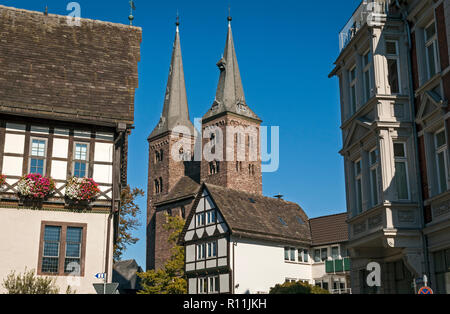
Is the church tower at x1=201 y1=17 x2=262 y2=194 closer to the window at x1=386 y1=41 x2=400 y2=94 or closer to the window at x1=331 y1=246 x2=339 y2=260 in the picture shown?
the window at x1=331 y1=246 x2=339 y2=260

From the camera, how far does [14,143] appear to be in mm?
21234

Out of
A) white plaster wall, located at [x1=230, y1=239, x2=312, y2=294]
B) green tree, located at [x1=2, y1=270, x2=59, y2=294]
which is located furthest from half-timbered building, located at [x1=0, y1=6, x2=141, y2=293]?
white plaster wall, located at [x1=230, y1=239, x2=312, y2=294]

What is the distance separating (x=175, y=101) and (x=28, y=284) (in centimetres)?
7389

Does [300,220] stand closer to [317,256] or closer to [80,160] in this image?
[317,256]

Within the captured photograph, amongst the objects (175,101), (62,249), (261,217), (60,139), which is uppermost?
(175,101)

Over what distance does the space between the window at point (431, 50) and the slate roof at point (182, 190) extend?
5974cm

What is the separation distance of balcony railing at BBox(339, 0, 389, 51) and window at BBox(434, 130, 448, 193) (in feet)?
12.6

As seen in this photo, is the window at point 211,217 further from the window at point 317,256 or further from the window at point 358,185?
the window at point 358,185

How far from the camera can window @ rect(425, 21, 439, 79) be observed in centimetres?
1487

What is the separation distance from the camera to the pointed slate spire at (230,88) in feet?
282

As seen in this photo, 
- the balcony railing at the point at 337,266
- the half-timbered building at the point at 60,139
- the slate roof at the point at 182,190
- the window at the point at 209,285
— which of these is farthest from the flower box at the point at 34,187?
the slate roof at the point at 182,190

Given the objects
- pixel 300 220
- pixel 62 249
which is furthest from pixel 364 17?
pixel 300 220

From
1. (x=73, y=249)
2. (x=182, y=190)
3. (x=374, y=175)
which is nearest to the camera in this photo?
(x=374, y=175)

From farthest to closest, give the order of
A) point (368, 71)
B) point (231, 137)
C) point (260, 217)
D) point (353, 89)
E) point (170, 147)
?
point (170, 147) < point (231, 137) < point (260, 217) < point (353, 89) < point (368, 71)
